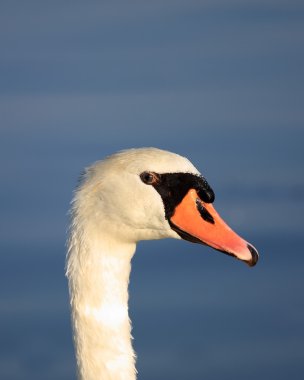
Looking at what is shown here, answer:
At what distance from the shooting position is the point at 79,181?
53.1 ft

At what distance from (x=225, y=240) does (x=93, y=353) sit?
1.17m

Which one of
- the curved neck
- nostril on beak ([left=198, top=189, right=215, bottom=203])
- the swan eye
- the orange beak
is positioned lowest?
the curved neck

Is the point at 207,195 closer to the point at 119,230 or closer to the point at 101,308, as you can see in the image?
the point at 119,230

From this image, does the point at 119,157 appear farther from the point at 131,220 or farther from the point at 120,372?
the point at 120,372

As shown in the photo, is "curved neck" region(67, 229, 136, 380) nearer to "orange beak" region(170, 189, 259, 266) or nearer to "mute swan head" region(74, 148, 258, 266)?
"mute swan head" region(74, 148, 258, 266)

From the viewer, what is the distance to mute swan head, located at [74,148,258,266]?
1606 cm

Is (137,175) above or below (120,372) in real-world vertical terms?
above

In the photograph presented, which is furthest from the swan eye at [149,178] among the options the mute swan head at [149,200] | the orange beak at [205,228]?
the orange beak at [205,228]

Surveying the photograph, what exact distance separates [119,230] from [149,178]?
389mm

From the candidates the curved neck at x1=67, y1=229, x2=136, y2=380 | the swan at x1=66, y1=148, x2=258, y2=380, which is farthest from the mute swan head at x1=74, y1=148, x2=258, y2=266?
the curved neck at x1=67, y1=229, x2=136, y2=380

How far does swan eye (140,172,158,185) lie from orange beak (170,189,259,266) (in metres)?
0.24

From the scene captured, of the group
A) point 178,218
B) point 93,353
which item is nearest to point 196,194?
point 178,218

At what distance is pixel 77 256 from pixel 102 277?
21cm

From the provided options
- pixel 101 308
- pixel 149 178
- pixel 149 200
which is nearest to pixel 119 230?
pixel 149 200
